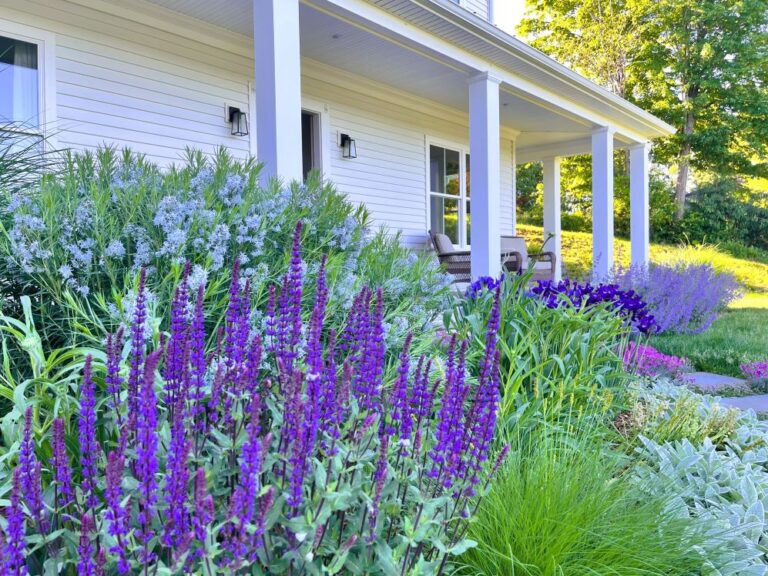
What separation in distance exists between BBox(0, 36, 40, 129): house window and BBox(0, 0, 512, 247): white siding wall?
0.18 m

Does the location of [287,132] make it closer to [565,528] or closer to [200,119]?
[200,119]

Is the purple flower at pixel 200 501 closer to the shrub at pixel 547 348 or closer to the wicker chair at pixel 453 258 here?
the shrub at pixel 547 348

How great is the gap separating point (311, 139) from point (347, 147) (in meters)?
0.49

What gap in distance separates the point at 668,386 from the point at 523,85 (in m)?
4.70

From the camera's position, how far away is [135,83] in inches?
210

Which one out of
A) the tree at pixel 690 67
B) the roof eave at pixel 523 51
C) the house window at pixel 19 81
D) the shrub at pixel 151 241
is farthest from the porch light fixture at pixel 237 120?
the tree at pixel 690 67

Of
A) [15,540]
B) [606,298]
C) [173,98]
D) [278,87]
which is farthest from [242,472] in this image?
[173,98]

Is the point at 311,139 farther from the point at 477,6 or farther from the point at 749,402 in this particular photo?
the point at 749,402

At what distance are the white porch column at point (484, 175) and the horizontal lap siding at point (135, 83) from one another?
2594mm

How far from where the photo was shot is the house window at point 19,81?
4594 millimetres

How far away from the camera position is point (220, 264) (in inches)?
83.2

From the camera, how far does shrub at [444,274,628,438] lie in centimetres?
255

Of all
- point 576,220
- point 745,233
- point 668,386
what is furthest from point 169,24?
point 745,233

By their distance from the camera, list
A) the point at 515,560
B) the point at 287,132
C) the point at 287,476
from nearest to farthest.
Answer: the point at 287,476 < the point at 515,560 < the point at 287,132
